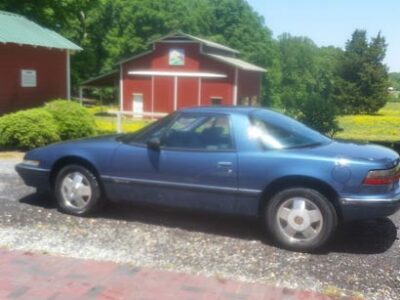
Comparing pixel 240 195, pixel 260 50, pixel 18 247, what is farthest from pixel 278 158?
pixel 260 50

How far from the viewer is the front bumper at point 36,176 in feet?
22.2

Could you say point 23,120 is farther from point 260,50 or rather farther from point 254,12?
point 254,12

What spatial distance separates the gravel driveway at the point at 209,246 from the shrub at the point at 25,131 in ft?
19.5

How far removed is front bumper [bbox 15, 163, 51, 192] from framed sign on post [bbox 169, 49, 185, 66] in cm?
3462

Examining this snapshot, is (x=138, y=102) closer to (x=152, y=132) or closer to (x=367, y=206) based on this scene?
(x=152, y=132)

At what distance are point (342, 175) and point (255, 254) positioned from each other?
1183 mm

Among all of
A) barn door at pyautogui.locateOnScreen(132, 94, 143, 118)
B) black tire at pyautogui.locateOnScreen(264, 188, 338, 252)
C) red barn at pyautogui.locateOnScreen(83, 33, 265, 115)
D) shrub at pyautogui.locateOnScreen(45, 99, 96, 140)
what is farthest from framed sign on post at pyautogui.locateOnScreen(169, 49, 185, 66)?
black tire at pyautogui.locateOnScreen(264, 188, 338, 252)

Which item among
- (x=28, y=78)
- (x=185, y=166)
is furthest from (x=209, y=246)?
(x=28, y=78)

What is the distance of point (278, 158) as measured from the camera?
218 inches

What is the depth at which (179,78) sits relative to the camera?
40.8 m

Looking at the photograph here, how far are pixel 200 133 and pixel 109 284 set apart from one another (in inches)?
85.7

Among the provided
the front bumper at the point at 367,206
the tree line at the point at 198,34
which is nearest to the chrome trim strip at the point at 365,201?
the front bumper at the point at 367,206

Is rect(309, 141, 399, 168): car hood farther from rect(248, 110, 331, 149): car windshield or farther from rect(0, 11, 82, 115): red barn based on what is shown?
rect(0, 11, 82, 115): red barn

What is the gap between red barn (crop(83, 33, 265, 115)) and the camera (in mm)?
39781
